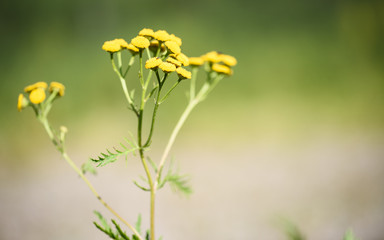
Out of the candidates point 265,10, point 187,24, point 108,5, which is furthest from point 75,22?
point 265,10

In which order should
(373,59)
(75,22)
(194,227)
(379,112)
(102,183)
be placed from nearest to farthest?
(194,227), (102,183), (379,112), (373,59), (75,22)

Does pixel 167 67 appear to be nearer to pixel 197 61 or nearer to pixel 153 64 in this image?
pixel 153 64

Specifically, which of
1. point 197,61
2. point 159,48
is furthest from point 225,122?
point 159,48

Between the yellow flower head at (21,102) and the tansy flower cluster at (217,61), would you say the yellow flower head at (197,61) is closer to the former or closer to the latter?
the tansy flower cluster at (217,61)

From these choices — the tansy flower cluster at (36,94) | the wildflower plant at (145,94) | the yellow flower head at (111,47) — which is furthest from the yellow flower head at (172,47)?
the tansy flower cluster at (36,94)

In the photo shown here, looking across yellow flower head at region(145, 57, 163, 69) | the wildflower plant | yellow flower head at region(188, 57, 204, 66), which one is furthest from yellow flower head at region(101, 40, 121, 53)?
yellow flower head at region(188, 57, 204, 66)

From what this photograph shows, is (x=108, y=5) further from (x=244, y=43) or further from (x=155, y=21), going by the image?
(x=244, y=43)
